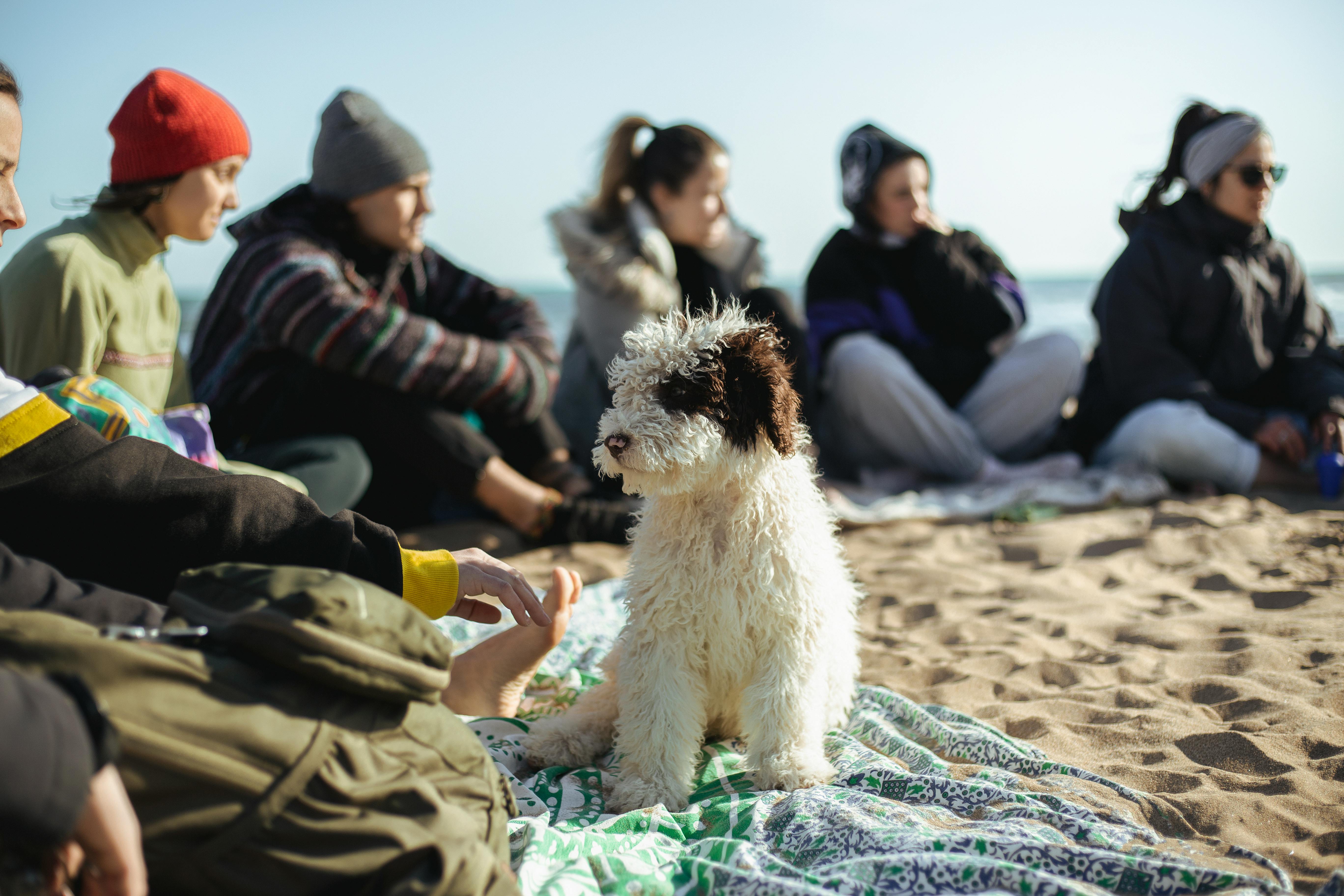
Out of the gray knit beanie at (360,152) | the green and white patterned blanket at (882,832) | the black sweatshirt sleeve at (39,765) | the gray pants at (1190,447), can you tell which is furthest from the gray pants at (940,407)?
the black sweatshirt sleeve at (39,765)

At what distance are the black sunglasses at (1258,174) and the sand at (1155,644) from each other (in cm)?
221

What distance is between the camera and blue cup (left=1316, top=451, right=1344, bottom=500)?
572cm

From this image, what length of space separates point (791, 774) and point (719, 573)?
1.93 feet

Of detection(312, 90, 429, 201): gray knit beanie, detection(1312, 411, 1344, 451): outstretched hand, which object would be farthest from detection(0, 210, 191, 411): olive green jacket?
detection(1312, 411, 1344, 451): outstretched hand

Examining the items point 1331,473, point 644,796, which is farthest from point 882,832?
point 1331,473

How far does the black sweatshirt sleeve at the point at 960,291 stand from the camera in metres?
6.76

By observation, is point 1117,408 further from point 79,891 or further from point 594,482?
point 79,891

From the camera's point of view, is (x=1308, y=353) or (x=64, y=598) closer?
(x=64, y=598)

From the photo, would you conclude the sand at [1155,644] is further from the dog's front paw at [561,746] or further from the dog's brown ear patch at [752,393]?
the dog's brown ear patch at [752,393]

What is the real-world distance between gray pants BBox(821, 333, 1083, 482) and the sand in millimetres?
1122

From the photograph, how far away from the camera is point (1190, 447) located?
5.98 meters

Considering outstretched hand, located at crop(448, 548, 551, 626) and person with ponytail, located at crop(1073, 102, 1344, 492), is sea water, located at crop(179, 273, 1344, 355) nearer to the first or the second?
person with ponytail, located at crop(1073, 102, 1344, 492)

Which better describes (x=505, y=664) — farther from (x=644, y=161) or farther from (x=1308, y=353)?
(x=1308, y=353)

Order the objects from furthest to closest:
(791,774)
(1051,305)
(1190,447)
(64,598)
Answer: (1051,305) → (1190,447) → (791,774) → (64,598)
